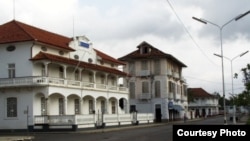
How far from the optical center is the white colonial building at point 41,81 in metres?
42.0

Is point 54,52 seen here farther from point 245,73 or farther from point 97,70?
point 245,73

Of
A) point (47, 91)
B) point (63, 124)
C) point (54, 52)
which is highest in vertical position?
point (54, 52)

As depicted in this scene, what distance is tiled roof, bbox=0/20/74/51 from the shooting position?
143ft

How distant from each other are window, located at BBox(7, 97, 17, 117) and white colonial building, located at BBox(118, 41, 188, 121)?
2972 cm

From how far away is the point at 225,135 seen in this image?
8.05m

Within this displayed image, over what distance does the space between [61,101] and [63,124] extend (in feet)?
21.3

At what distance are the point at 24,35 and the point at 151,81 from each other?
101ft

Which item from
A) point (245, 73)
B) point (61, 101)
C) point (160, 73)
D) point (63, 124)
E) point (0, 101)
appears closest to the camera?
point (63, 124)

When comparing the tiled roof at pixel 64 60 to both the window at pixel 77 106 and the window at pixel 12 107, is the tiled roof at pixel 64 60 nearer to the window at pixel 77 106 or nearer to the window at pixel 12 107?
the window at pixel 77 106

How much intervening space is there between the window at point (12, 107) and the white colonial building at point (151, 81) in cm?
2972

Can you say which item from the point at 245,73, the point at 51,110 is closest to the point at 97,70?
the point at 51,110

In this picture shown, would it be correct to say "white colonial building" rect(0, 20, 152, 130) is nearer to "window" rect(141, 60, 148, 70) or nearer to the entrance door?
the entrance door

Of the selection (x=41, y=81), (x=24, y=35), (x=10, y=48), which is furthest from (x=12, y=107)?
(x=24, y=35)

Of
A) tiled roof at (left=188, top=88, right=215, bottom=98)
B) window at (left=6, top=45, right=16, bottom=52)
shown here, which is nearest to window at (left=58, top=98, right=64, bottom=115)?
window at (left=6, top=45, right=16, bottom=52)
